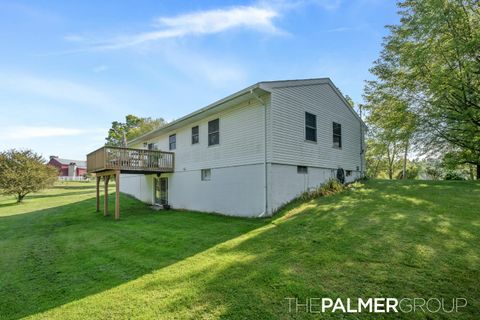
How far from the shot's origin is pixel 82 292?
4.12 metres

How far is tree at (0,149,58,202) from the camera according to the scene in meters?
20.1

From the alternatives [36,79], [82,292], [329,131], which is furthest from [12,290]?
[329,131]

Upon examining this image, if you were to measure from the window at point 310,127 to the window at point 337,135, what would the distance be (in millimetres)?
1841

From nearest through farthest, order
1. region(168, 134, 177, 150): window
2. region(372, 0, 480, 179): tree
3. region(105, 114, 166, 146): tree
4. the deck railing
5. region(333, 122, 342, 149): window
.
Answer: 1. region(372, 0, 480, 179): tree
2. the deck railing
3. region(333, 122, 342, 149): window
4. region(168, 134, 177, 150): window
5. region(105, 114, 166, 146): tree

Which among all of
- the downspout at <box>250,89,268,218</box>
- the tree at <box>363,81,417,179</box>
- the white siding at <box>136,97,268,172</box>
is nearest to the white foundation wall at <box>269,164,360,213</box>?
the downspout at <box>250,89,268,218</box>

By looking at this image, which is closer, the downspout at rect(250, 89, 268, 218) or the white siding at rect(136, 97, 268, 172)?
the downspout at rect(250, 89, 268, 218)

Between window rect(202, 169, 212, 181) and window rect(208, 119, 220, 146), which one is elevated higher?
window rect(208, 119, 220, 146)

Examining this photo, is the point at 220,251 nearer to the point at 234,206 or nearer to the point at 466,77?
the point at 234,206

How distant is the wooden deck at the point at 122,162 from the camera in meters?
12.0

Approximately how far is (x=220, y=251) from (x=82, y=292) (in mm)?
2690

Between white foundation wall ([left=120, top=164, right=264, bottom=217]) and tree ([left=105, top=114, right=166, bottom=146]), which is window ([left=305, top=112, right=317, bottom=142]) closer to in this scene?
white foundation wall ([left=120, top=164, right=264, bottom=217])

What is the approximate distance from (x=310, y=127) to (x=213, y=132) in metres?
4.55

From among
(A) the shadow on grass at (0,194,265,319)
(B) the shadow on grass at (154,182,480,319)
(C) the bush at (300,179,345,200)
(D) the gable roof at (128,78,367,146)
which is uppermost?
(D) the gable roof at (128,78,367,146)

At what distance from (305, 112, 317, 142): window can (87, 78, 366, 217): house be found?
0.05 metres
